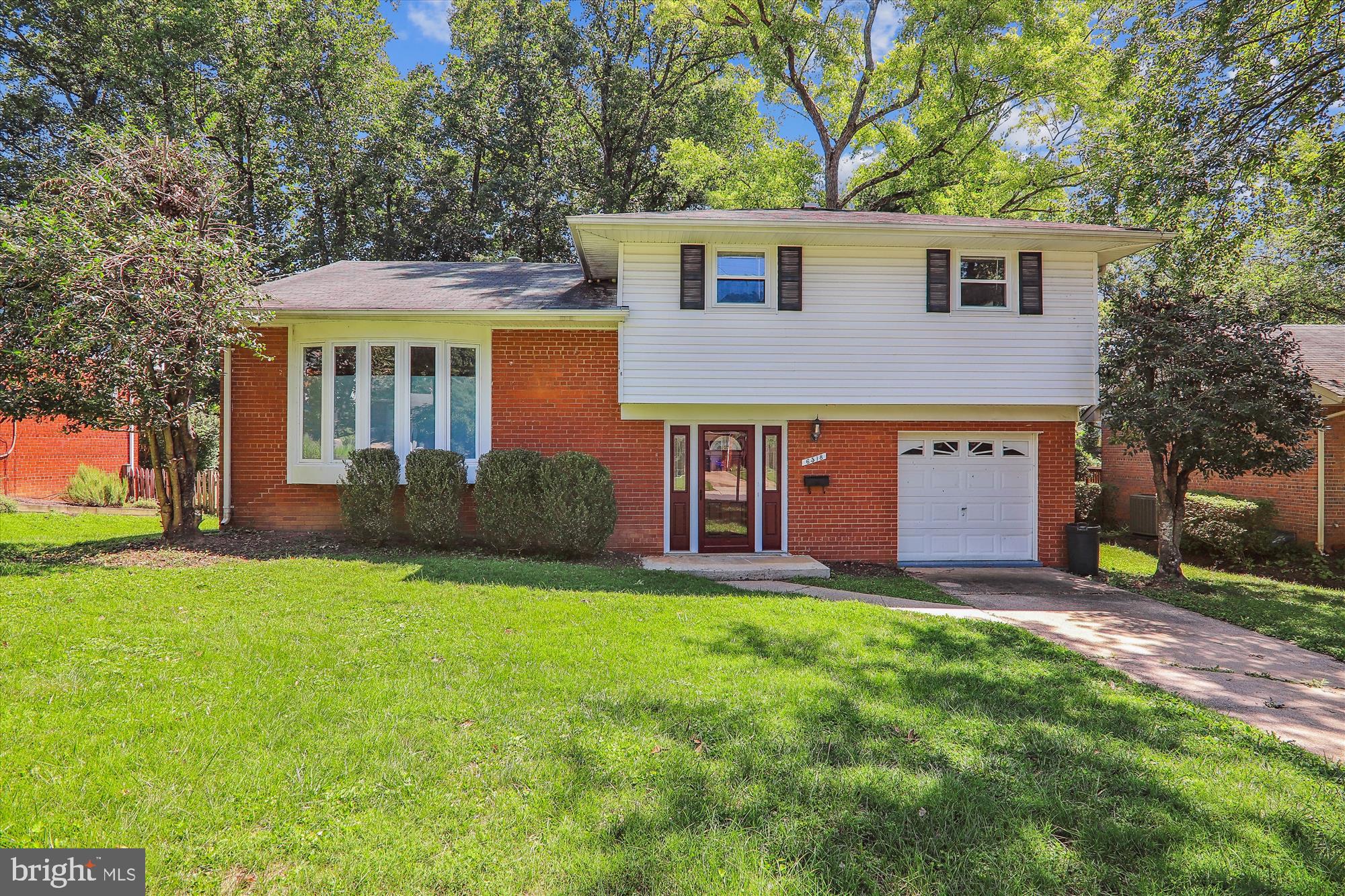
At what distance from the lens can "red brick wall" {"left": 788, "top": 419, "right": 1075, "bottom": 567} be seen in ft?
36.0

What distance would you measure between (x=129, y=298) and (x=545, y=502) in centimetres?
578

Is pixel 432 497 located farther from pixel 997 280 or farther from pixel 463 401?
pixel 997 280

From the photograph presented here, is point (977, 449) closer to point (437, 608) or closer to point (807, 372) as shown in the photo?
point (807, 372)

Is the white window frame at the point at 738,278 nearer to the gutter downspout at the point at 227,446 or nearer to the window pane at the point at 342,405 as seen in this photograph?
the window pane at the point at 342,405

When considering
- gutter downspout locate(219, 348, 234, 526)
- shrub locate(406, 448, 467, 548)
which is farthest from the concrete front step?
gutter downspout locate(219, 348, 234, 526)

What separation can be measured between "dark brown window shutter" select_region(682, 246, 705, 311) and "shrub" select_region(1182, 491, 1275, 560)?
11287 millimetres

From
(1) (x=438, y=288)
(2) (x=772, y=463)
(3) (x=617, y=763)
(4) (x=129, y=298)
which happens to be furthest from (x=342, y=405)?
(3) (x=617, y=763)

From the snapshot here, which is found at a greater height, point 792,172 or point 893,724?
point 792,172

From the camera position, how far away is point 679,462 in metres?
11.0

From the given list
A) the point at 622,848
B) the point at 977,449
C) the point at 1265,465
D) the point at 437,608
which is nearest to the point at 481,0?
the point at 977,449

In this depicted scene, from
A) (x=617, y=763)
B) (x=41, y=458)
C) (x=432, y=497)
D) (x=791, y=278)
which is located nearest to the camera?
(x=617, y=763)

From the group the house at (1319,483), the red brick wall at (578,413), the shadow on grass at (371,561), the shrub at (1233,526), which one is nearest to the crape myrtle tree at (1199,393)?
the house at (1319,483)

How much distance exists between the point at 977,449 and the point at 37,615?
12.3m

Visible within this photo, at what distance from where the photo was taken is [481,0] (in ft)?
74.4
